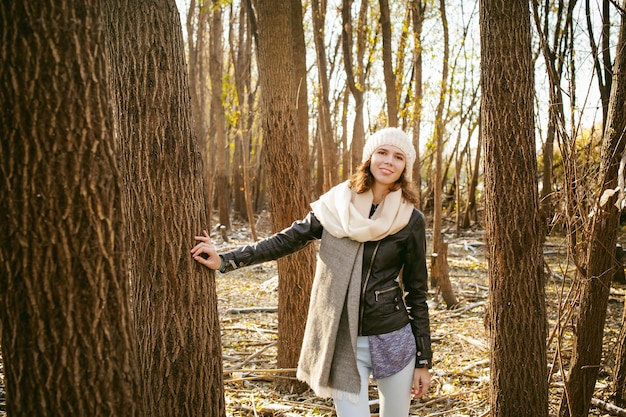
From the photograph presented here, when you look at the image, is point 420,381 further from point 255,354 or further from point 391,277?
point 255,354

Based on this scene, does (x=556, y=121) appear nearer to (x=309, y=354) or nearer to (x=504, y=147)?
(x=504, y=147)

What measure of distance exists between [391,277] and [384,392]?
1.95 ft

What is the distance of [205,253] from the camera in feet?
8.16

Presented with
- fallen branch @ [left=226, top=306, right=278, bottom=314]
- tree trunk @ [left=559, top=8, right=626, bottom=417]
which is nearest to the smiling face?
tree trunk @ [left=559, top=8, right=626, bottom=417]

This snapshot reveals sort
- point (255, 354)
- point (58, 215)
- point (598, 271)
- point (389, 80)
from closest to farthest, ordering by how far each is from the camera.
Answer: point (58, 215), point (598, 271), point (255, 354), point (389, 80)

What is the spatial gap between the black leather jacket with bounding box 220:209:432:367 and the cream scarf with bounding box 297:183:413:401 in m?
0.06

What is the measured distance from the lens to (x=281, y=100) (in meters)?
4.43

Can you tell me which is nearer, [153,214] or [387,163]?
[153,214]

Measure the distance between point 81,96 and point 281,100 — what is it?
290 cm

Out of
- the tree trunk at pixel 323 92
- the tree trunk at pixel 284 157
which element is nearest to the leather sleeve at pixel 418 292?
the tree trunk at pixel 284 157

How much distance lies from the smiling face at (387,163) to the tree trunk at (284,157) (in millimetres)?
1728

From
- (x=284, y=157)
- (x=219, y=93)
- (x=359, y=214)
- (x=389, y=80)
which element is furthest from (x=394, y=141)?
(x=219, y=93)

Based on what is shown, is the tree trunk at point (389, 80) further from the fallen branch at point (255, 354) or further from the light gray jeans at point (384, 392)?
the light gray jeans at point (384, 392)

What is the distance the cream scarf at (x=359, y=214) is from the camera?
261cm
